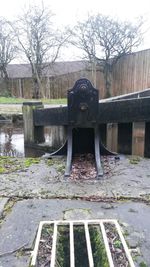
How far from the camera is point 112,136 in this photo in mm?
4348

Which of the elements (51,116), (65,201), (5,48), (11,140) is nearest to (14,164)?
(65,201)

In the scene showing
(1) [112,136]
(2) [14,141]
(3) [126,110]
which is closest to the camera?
(3) [126,110]

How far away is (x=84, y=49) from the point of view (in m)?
14.9

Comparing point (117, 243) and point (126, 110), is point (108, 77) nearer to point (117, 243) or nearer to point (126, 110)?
point (126, 110)

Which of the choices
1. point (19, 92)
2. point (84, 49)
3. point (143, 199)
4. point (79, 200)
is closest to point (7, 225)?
point (79, 200)

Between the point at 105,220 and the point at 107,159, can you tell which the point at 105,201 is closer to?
the point at 105,220

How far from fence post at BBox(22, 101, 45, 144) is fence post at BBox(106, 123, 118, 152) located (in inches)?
59.1

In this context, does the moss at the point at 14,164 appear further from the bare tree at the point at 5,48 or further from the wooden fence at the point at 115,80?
the bare tree at the point at 5,48

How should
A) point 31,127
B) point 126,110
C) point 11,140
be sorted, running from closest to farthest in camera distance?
point 126,110 < point 31,127 < point 11,140

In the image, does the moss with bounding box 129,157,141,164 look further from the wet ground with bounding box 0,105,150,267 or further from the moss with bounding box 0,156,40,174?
the moss with bounding box 0,156,40,174

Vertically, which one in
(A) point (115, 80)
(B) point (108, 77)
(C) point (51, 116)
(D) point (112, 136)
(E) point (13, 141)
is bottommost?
(E) point (13, 141)

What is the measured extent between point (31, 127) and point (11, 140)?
1.44m

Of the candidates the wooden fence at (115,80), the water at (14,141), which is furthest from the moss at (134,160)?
the wooden fence at (115,80)

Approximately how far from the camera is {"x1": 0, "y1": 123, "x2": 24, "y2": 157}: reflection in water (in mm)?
5399
